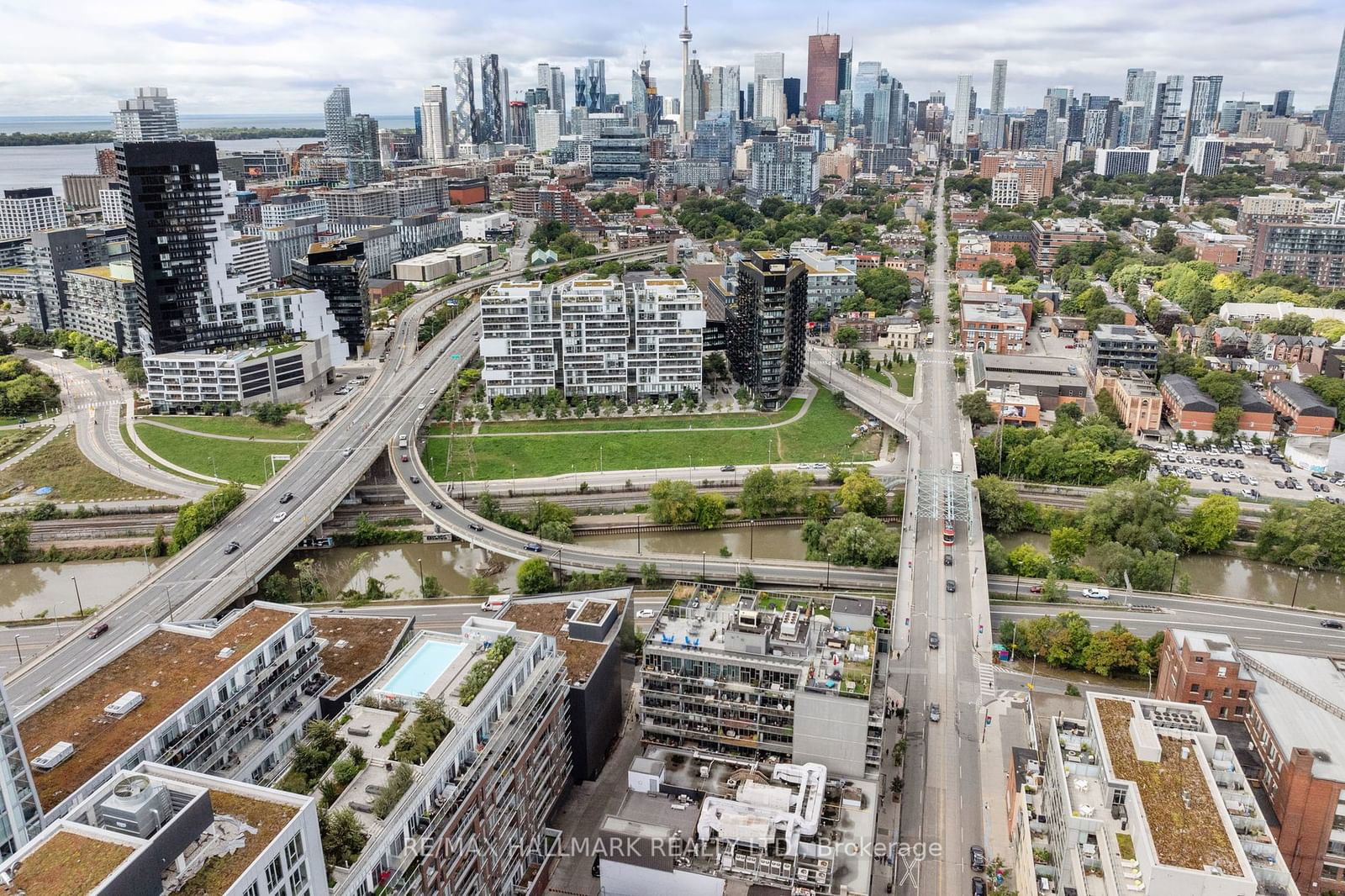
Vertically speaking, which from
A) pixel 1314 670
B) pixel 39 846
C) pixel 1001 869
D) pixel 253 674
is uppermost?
pixel 39 846

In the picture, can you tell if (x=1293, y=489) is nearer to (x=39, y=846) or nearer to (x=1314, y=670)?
(x=1314, y=670)

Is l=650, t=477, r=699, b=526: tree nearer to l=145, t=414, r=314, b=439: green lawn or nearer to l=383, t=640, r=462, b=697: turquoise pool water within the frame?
l=383, t=640, r=462, b=697: turquoise pool water

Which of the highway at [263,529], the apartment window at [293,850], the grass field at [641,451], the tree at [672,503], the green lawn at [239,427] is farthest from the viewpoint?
the green lawn at [239,427]

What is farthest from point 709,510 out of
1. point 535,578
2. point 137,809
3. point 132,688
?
point 137,809

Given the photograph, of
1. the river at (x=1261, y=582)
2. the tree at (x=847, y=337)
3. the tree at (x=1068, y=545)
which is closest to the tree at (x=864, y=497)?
the river at (x=1261, y=582)

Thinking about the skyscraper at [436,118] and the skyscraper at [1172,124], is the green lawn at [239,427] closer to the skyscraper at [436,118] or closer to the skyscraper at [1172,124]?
the skyscraper at [436,118]

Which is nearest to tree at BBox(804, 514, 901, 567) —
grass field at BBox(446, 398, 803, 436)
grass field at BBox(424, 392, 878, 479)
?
grass field at BBox(424, 392, 878, 479)

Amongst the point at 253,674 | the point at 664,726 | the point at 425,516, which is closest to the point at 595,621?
the point at 664,726
